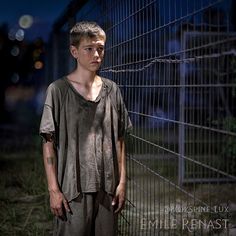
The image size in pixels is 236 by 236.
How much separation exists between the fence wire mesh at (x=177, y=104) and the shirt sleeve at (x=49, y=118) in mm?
633

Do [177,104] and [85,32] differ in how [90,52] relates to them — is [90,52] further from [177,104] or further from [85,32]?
[177,104]

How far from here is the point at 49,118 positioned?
2.42 metres

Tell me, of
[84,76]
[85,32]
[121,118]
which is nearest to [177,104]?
[121,118]

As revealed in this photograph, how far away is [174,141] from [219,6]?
97 centimetres

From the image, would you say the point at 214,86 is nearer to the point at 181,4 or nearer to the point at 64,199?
the point at 181,4

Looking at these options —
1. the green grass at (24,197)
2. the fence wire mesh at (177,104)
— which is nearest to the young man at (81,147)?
the fence wire mesh at (177,104)

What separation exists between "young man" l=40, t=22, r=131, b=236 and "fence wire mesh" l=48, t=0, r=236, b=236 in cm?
40

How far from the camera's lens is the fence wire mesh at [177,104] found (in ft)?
6.82

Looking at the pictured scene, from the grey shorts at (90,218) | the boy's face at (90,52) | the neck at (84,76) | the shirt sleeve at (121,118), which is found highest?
the boy's face at (90,52)

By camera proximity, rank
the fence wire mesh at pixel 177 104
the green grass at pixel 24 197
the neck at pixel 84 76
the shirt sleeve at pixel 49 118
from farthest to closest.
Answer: the green grass at pixel 24 197 → the neck at pixel 84 76 → the shirt sleeve at pixel 49 118 → the fence wire mesh at pixel 177 104

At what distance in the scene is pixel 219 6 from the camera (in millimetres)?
2035

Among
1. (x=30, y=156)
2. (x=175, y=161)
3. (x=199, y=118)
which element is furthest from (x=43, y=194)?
(x=199, y=118)

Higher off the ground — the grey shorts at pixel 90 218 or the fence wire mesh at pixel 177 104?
the fence wire mesh at pixel 177 104

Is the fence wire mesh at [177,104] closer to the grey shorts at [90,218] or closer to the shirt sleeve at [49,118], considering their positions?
the grey shorts at [90,218]
